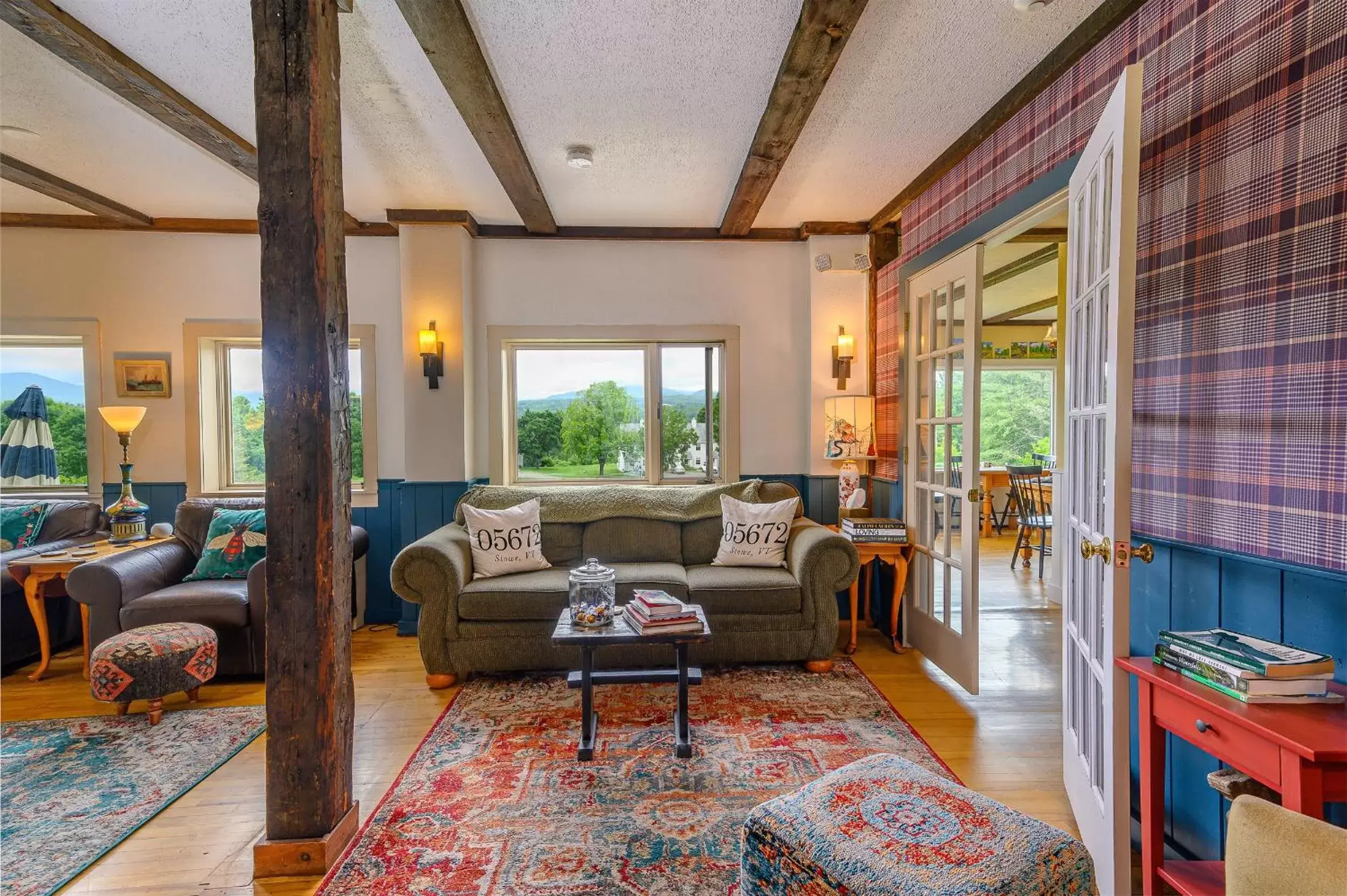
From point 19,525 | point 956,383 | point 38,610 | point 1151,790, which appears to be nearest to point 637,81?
point 956,383

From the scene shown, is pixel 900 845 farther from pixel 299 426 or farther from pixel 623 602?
pixel 623 602

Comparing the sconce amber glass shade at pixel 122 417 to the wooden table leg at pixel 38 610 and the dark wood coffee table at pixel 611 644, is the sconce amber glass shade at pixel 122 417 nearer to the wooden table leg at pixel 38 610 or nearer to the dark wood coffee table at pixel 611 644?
the wooden table leg at pixel 38 610

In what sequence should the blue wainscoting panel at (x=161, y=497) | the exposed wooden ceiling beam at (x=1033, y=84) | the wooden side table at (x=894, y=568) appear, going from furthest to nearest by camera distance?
the blue wainscoting panel at (x=161, y=497) → the wooden side table at (x=894, y=568) → the exposed wooden ceiling beam at (x=1033, y=84)

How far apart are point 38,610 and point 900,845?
413 centimetres

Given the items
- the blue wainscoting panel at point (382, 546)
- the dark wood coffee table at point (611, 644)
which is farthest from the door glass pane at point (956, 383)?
the blue wainscoting panel at point (382, 546)

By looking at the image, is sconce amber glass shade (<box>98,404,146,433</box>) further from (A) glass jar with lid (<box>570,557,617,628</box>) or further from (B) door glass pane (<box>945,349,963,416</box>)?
(B) door glass pane (<box>945,349,963,416</box>)

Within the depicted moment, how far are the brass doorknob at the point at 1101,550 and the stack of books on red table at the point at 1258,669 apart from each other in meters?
0.24

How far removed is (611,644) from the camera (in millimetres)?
2479

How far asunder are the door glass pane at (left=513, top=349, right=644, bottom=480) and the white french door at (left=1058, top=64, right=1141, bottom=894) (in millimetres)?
2910

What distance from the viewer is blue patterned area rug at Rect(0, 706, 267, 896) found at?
6.12ft

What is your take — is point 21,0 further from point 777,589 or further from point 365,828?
point 777,589

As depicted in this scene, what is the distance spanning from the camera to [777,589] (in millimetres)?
3215

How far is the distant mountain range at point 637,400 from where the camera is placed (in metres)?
4.39

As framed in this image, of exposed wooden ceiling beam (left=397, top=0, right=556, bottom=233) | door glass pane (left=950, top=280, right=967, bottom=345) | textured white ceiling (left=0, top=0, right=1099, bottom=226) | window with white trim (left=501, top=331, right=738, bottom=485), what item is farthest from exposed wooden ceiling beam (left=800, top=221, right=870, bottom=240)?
exposed wooden ceiling beam (left=397, top=0, right=556, bottom=233)
